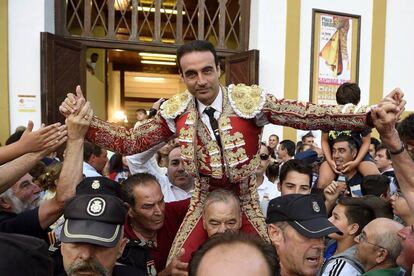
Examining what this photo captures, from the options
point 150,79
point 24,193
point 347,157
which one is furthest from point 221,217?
point 150,79

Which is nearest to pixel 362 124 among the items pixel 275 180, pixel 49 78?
pixel 275 180

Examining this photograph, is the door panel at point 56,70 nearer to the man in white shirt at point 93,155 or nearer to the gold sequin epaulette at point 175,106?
the man in white shirt at point 93,155

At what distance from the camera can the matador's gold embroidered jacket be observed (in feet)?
7.68

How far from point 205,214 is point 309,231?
2.10ft

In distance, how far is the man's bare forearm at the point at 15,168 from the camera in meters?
2.05

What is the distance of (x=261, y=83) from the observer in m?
8.90

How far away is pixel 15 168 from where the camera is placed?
6.87 feet

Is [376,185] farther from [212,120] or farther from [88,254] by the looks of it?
[88,254]

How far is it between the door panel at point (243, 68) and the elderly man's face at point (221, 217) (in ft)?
20.5

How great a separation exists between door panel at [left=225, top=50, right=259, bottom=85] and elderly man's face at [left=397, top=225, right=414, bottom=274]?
6395mm

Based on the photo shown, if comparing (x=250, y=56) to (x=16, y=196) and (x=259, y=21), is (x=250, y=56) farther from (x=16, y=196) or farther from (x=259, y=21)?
(x=16, y=196)

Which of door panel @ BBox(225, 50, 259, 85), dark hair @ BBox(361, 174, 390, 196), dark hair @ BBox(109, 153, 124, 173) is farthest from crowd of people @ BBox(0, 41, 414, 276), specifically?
door panel @ BBox(225, 50, 259, 85)

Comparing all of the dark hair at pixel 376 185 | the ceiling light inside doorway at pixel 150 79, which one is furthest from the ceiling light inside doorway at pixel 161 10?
the ceiling light inside doorway at pixel 150 79

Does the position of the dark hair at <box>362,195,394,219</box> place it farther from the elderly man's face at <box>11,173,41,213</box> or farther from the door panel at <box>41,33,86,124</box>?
the door panel at <box>41,33,86,124</box>
